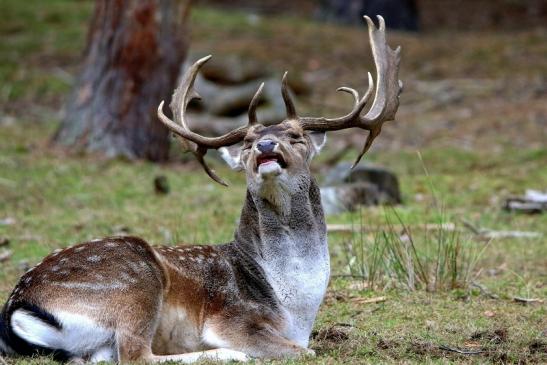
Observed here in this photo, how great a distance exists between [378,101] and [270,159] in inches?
51.5

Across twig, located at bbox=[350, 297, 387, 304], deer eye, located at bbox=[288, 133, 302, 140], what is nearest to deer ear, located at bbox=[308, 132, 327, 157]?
deer eye, located at bbox=[288, 133, 302, 140]

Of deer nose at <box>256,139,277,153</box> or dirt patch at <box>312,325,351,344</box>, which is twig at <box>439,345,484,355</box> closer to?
dirt patch at <box>312,325,351,344</box>

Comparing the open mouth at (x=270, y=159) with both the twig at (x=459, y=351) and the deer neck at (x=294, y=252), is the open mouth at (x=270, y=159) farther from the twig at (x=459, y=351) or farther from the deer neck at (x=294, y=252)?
the twig at (x=459, y=351)

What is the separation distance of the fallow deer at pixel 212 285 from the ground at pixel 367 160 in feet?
1.04

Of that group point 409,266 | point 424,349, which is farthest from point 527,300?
point 424,349

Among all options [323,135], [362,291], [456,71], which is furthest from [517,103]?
[323,135]

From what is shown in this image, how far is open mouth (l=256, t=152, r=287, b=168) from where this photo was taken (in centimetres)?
688

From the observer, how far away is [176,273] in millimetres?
7004

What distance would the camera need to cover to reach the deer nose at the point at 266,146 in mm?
6863

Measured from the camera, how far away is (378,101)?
7.87 metres

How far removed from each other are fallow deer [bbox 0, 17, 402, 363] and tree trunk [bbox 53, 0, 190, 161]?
25.6ft

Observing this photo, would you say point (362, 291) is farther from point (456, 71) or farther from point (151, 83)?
point (456, 71)

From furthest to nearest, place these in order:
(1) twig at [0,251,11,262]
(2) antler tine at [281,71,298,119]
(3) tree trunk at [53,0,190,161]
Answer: (3) tree trunk at [53,0,190,161], (1) twig at [0,251,11,262], (2) antler tine at [281,71,298,119]

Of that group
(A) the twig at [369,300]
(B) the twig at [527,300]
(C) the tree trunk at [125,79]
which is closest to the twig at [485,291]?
(B) the twig at [527,300]
